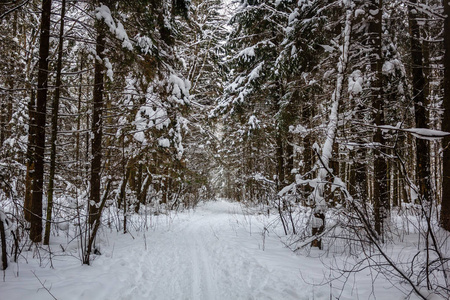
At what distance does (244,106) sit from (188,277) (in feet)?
28.2

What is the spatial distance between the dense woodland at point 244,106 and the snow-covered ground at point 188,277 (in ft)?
1.43

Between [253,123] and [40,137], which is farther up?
[253,123]

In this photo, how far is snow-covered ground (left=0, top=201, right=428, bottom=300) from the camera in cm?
297

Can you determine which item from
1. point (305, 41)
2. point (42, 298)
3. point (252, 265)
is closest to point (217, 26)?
point (305, 41)

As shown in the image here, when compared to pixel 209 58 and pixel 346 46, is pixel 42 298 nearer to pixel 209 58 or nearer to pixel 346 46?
pixel 346 46

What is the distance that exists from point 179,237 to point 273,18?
32.6ft

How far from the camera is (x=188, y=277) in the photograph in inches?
150

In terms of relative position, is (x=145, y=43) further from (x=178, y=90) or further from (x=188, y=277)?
(x=188, y=277)

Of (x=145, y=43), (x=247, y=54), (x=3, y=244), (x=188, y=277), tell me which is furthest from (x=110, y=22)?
(x=247, y=54)

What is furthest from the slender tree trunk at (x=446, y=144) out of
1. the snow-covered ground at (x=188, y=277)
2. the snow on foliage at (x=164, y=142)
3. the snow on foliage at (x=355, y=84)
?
the snow on foliage at (x=164, y=142)

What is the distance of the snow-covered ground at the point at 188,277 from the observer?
117 inches

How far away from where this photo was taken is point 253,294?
314 cm

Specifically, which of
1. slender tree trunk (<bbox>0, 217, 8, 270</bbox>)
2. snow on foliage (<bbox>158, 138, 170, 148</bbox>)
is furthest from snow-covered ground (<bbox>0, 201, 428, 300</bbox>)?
snow on foliage (<bbox>158, 138, 170, 148</bbox>)

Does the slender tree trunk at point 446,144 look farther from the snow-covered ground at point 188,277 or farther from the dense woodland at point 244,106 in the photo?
the snow-covered ground at point 188,277
